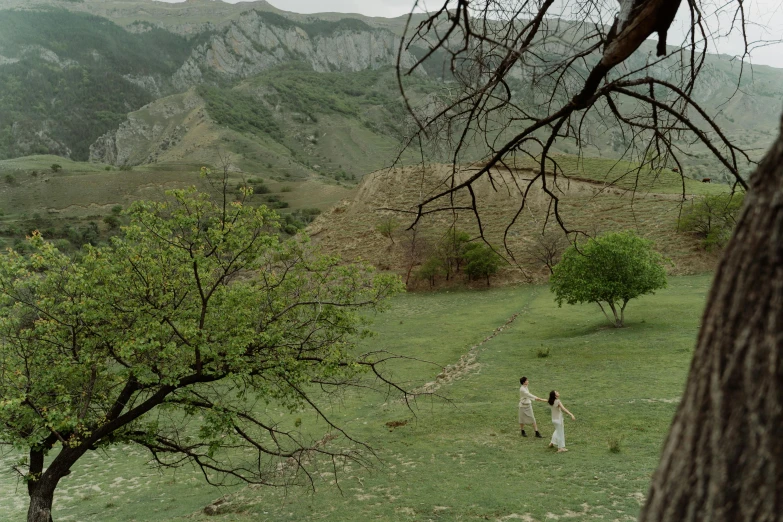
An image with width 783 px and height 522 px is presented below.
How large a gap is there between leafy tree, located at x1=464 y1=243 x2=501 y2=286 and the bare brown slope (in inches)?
43.8

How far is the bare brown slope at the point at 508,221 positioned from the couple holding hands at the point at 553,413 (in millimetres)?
20210

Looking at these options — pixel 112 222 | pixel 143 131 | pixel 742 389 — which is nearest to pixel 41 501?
pixel 742 389

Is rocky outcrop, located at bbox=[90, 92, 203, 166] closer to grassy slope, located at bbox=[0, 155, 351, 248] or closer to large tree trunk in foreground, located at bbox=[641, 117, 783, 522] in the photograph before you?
grassy slope, located at bbox=[0, 155, 351, 248]

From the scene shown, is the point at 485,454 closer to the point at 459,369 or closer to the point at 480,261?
the point at 459,369

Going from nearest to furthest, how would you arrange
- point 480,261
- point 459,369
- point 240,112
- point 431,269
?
point 459,369, point 480,261, point 431,269, point 240,112

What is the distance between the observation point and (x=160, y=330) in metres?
6.84

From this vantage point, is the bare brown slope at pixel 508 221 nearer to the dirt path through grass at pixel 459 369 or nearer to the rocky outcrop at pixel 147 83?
the dirt path through grass at pixel 459 369

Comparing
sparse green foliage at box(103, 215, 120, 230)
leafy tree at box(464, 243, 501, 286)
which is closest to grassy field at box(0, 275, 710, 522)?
leafy tree at box(464, 243, 501, 286)

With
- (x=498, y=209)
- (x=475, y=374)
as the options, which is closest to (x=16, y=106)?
(x=498, y=209)

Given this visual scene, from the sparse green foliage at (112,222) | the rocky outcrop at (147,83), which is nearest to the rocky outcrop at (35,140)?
the rocky outcrop at (147,83)

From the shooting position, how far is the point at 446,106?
10.1 feet

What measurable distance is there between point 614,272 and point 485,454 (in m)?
11.2

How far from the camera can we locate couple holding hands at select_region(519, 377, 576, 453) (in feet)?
29.6

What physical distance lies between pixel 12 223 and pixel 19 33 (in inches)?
6631
